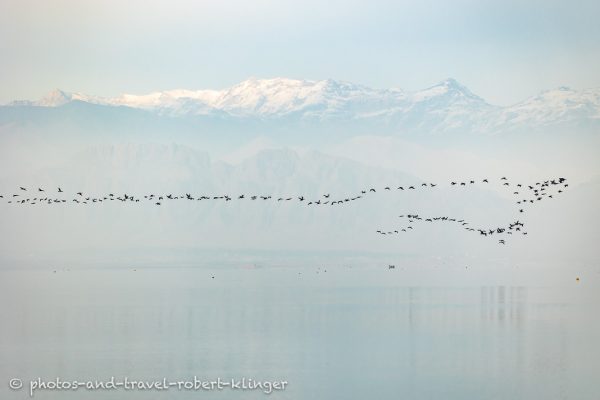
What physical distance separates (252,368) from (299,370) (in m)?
3.70

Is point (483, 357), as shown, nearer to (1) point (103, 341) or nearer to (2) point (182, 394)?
(2) point (182, 394)

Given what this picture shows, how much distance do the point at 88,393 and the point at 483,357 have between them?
3391 cm

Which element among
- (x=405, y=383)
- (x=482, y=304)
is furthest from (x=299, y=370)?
(x=482, y=304)

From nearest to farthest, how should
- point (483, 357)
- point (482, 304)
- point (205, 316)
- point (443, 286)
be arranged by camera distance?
point (483, 357), point (205, 316), point (482, 304), point (443, 286)

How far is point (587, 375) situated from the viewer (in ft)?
245

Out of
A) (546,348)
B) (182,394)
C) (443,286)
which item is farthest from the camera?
(443,286)

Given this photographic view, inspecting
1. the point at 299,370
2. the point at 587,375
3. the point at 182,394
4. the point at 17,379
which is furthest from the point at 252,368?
the point at 587,375

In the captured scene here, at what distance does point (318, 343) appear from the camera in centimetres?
9156

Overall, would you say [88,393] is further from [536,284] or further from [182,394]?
[536,284]

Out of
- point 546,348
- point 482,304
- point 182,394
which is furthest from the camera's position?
point 482,304

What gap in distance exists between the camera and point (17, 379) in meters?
70.7

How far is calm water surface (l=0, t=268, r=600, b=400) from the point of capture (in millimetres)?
71438

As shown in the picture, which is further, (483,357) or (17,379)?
(483,357)

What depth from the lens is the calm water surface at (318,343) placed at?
2813 inches
